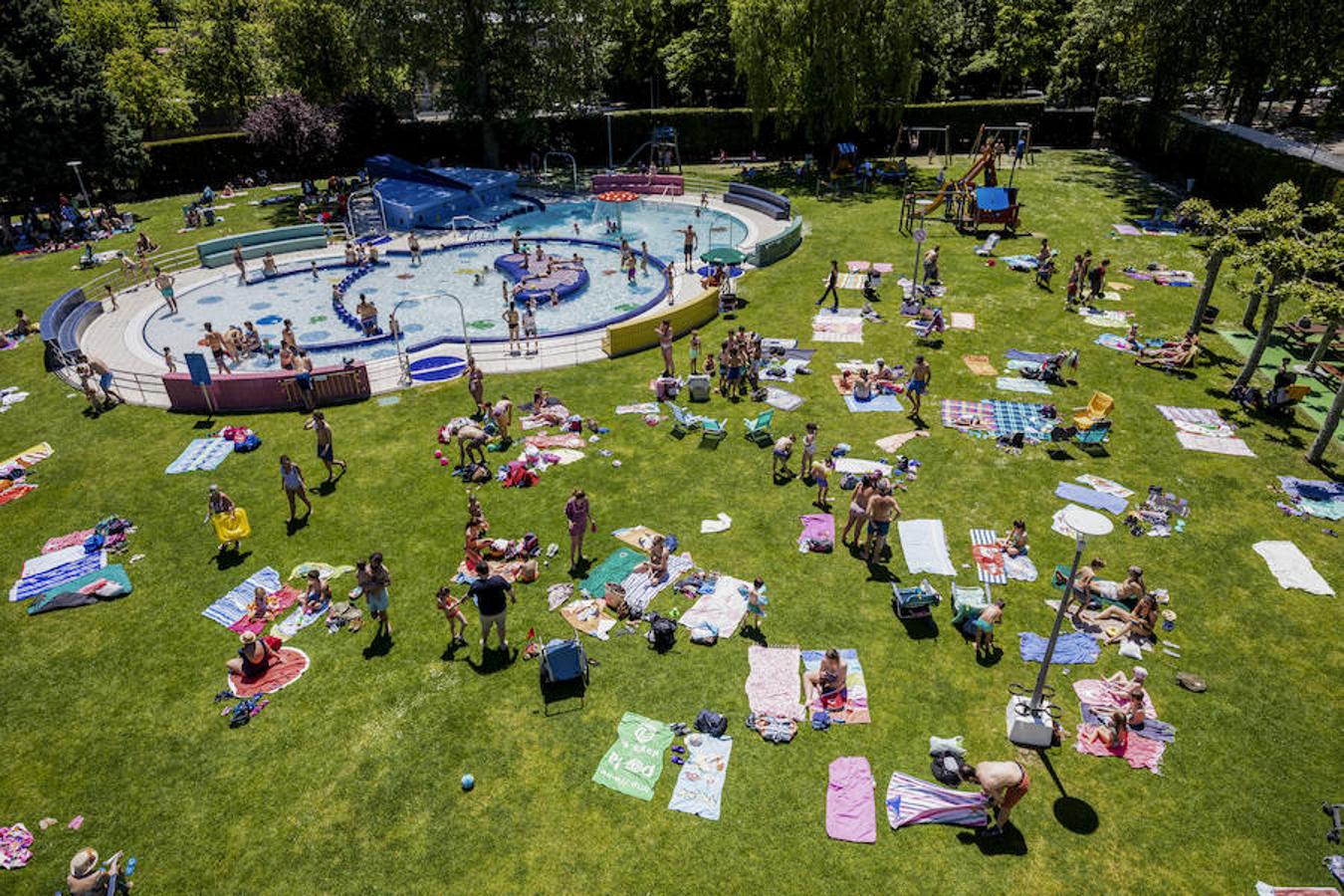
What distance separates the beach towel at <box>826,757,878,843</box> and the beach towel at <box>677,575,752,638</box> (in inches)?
138

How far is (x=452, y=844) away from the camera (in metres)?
11.3

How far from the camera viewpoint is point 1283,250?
20125 mm

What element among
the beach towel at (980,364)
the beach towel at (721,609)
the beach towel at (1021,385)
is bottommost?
the beach towel at (721,609)

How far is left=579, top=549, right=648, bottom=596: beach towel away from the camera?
16.1 m

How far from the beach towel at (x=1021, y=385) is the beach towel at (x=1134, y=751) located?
13329 millimetres

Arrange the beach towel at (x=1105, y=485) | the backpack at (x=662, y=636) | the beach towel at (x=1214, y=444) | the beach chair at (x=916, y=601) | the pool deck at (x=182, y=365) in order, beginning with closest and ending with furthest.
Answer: the backpack at (x=662, y=636) < the beach chair at (x=916, y=601) < the beach towel at (x=1105, y=485) < the beach towel at (x=1214, y=444) < the pool deck at (x=182, y=365)

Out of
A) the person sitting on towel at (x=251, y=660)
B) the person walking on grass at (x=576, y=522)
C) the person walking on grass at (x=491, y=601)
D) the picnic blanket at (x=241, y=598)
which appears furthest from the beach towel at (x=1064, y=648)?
the picnic blanket at (x=241, y=598)

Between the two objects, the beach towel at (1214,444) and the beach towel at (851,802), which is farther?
the beach towel at (1214,444)

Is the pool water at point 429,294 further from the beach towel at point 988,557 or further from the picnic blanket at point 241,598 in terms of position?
the beach towel at point 988,557

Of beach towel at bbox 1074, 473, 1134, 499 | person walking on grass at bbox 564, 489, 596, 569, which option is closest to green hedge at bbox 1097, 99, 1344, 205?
beach towel at bbox 1074, 473, 1134, 499

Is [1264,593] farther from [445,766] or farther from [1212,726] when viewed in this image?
[445,766]

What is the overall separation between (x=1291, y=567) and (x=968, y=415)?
845cm

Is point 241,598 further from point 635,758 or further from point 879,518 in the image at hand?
point 879,518

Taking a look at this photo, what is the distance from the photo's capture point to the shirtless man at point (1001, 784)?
35.9ft
